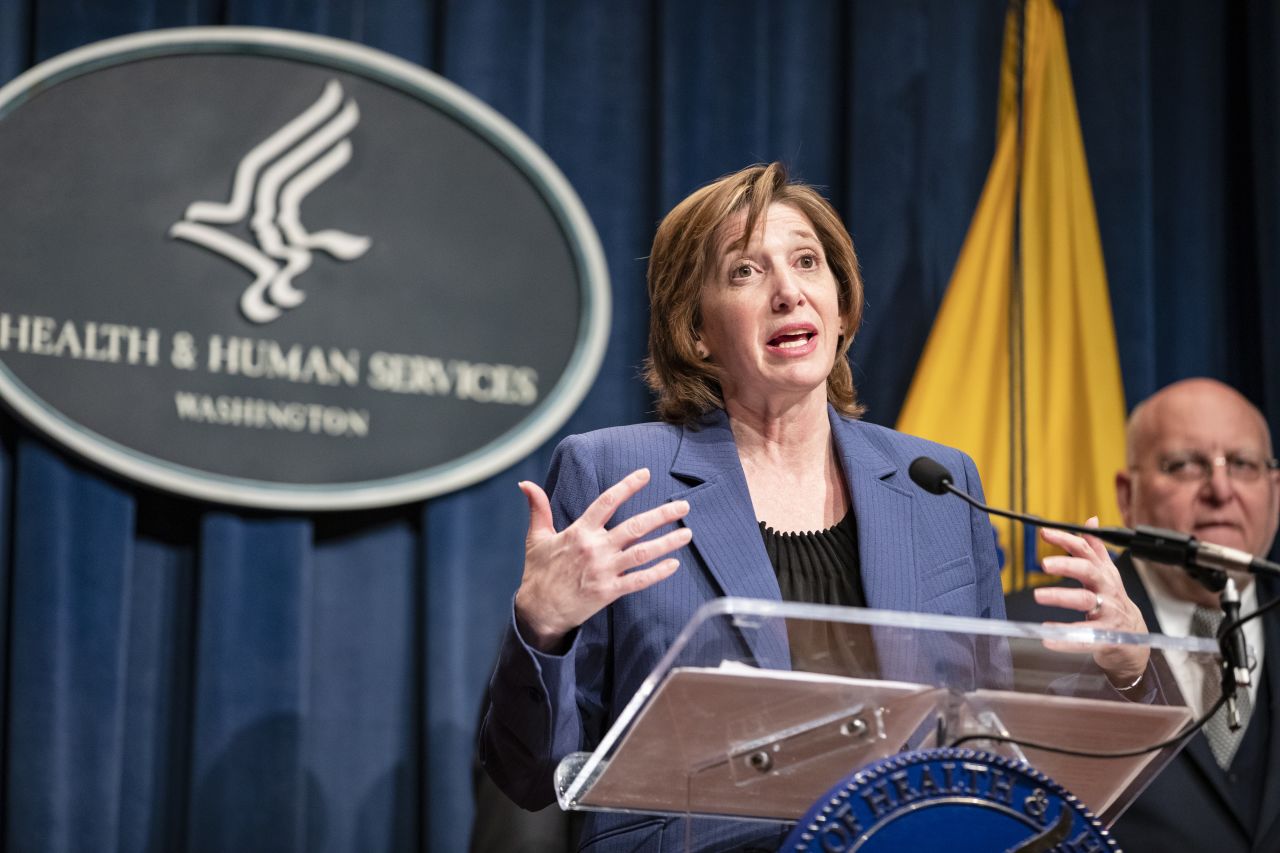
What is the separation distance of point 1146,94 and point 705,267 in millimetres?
2345

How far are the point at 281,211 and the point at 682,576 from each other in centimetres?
181

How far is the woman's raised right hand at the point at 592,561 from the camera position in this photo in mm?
1402

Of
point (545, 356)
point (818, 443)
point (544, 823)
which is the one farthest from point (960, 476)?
point (545, 356)

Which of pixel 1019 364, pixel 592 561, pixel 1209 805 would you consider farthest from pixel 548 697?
pixel 1019 364

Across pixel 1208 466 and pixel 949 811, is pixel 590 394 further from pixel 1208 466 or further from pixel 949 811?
pixel 949 811

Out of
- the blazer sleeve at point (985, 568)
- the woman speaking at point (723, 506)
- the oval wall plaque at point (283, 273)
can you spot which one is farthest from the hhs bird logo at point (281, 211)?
the blazer sleeve at point (985, 568)

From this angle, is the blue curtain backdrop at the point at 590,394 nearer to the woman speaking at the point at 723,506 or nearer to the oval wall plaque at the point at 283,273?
the oval wall plaque at the point at 283,273

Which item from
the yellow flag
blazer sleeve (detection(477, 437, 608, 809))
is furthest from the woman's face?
the yellow flag

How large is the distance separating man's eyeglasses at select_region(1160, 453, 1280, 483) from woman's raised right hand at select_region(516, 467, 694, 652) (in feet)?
7.53

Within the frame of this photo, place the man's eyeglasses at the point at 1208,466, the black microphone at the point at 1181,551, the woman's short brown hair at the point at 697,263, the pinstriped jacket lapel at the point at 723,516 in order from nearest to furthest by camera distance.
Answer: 1. the black microphone at the point at 1181,551
2. the pinstriped jacket lapel at the point at 723,516
3. the woman's short brown hair at the point at 697,263
4. the man's eyeglasses at the point at 1208,466

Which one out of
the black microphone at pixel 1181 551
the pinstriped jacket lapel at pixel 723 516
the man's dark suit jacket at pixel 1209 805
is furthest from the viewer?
the man's dark suit jacket at pixel 1209 805

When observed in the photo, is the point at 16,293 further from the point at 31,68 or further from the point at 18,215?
the point at 31,68

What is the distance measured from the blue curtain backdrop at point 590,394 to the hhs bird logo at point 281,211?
258mm

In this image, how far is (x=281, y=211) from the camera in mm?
3170
